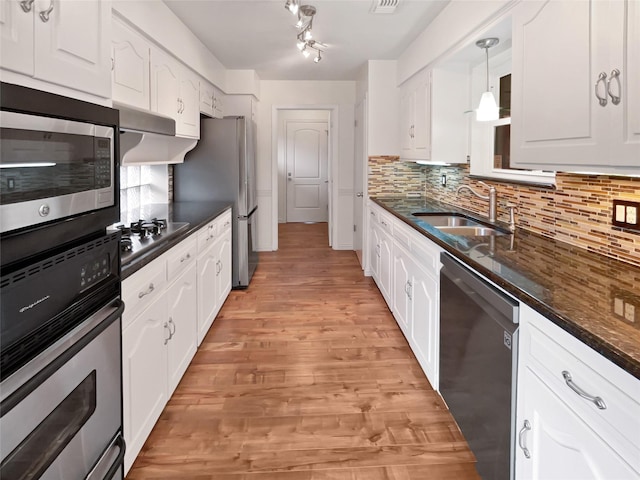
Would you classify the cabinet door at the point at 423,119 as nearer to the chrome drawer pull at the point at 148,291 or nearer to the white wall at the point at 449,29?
the white wall at the point at 449,29

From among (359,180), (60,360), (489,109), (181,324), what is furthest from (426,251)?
(359,180)

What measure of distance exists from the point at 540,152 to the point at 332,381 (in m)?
1.70

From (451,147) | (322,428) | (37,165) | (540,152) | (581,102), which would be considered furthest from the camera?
(451,147)

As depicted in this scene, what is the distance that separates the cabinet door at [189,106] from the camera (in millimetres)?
3689

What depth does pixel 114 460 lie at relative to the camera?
1435 mm

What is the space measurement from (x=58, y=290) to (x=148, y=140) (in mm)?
2678

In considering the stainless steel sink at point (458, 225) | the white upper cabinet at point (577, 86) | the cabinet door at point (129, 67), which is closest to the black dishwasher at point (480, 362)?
the white upper cabinet at point (577, 86)

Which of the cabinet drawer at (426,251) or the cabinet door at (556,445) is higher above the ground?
the cabinet drawer at (426,251)

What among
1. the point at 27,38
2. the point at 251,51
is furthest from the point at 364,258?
the point at 27,38

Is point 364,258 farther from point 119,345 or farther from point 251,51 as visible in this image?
point 119,345

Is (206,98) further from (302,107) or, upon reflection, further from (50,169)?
(50,169)

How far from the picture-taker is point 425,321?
2711 millimetres

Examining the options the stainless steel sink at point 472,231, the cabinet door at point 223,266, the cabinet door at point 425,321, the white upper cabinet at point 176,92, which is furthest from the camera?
the cabinet door at point 223,266

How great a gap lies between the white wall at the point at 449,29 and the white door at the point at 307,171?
4981 mm
